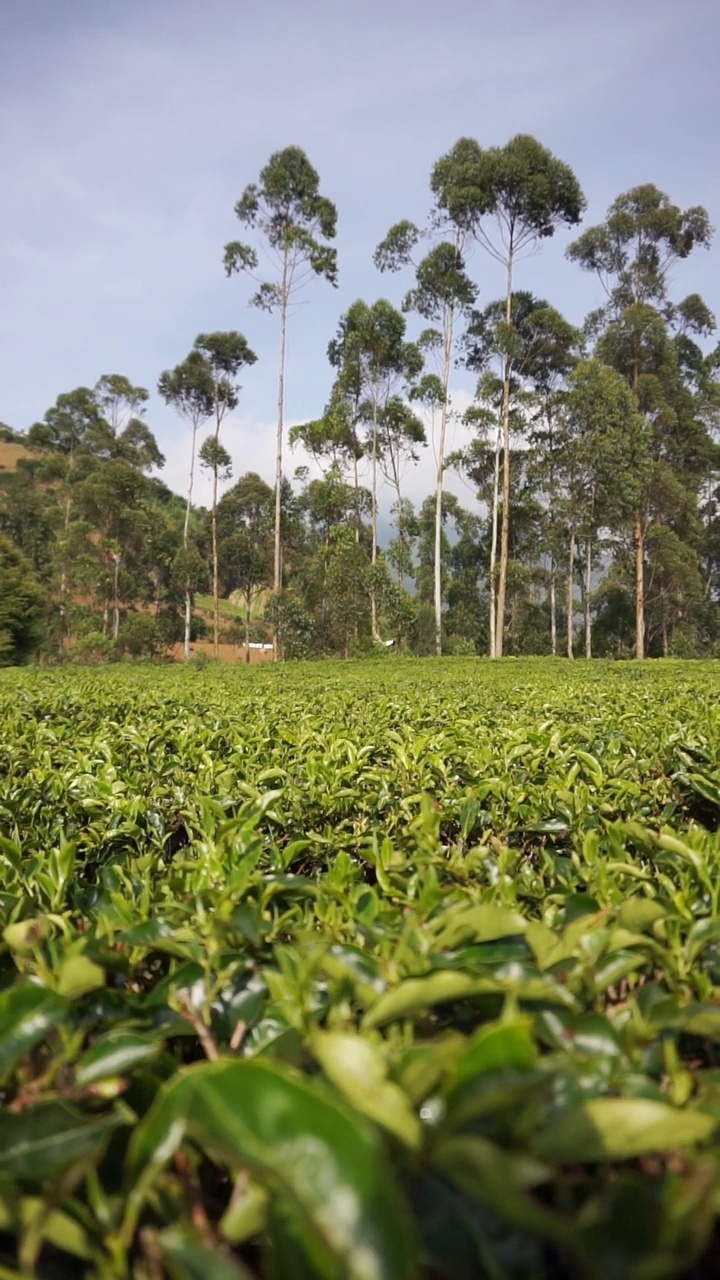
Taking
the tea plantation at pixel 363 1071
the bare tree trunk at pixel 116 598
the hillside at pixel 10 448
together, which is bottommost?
the tea plantation at pixel 363 1071

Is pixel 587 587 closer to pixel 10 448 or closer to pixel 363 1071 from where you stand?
pixel 363 1071

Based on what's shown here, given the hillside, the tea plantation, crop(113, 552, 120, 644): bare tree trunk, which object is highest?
the hillside

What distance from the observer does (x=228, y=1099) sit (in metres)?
0.34

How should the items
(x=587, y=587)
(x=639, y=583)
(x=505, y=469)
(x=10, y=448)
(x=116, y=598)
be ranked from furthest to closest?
(x=10, y=448) → (x=116, y=598) → (x=587, y=587) → (x=639, y=583) → (x=505, y=469)

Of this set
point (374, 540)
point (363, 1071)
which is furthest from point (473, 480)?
point (363, 1071)

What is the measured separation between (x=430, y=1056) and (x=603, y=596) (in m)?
32.9

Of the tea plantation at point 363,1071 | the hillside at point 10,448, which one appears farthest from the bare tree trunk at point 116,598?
the tea plantation at point 363,1071

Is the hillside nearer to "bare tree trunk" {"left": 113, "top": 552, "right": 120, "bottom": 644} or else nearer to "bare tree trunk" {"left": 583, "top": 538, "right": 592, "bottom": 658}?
"bare tree trunk" {"left": 113, "top": 552, "right": 120, "bottom": 644}

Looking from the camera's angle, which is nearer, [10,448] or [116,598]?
[116,598]

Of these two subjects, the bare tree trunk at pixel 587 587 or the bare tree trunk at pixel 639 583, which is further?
the bare tree trunk at pixel 587 587

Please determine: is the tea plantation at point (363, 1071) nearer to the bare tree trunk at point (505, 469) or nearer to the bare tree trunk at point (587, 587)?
the bare tree trunk at point (505, 469)

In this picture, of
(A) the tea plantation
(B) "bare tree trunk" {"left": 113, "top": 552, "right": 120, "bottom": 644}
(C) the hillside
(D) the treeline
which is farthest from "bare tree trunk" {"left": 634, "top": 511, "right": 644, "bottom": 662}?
(C) the hillside

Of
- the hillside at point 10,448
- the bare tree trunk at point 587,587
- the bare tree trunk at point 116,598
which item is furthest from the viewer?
the hillside at point 10,448

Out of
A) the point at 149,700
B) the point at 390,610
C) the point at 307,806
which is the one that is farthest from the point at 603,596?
the point at 307,806
